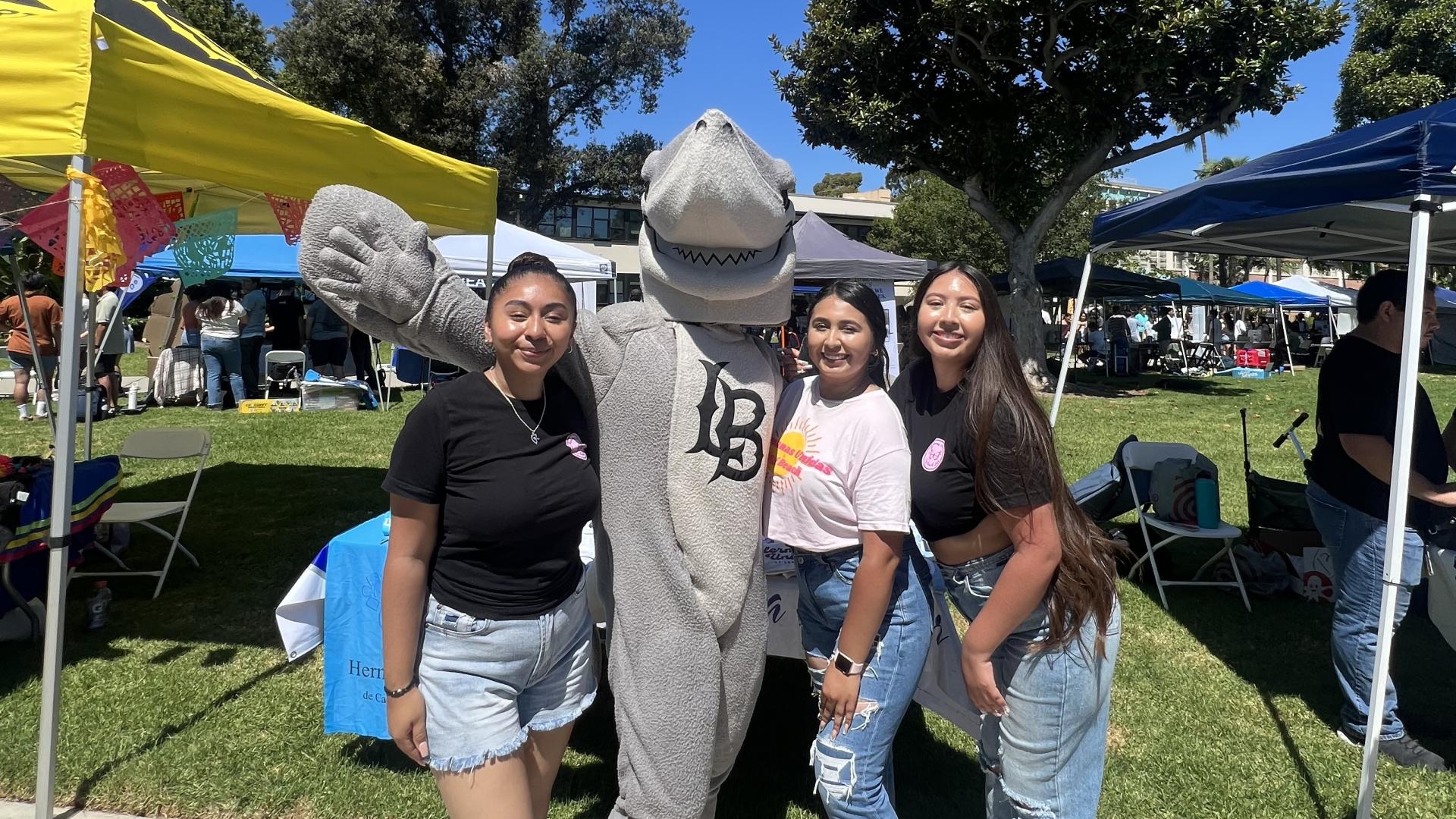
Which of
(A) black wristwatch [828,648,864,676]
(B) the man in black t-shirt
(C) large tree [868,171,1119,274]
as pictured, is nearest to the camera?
(A) black wristwatch [828,648,864,676]

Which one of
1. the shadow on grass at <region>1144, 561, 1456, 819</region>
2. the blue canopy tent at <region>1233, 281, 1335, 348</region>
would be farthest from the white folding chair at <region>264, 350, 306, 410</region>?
the blue canopy tent at <region>1233, 281, 1335, 348</region>

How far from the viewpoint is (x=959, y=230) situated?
111ft

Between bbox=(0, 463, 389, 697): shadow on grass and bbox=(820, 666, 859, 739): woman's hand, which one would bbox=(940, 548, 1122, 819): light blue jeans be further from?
bbox=(0, 463, 389, 697): shadow on grass

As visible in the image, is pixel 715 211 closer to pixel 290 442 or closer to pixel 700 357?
pixel 700 357

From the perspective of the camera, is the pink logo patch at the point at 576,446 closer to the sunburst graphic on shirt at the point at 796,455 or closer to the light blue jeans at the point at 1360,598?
the sunburst graphic on shirt at the point at 796,455

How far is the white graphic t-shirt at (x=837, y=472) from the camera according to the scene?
5.88 feet

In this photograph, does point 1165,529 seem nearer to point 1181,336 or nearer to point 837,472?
point 837,472

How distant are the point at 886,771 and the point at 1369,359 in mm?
2451

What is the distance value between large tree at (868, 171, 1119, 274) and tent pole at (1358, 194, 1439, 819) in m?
31.6

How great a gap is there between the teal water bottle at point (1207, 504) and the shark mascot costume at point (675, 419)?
354 centimetres

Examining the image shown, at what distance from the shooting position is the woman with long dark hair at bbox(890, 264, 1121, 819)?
5.79 ft

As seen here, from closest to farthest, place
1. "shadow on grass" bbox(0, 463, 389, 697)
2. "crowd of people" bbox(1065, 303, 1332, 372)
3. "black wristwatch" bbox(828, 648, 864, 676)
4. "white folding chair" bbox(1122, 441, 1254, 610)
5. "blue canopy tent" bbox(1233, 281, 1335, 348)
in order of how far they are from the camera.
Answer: "black wristwatch" bbox(828, 648, 864, 676)
"shadow on grass" bbox(0, 463, 389, 697)
"white folding chair" bbox(1122, 441, 1254, 610)
"crowd of people" bbox(1065, 303, 1332, 372)
"blue canopy tent" bbox(1233, 281, 1335, 348)

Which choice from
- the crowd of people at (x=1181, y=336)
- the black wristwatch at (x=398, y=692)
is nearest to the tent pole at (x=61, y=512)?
the black wristwatch at (x=398, y=692)

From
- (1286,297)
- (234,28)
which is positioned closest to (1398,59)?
(1286,297)
